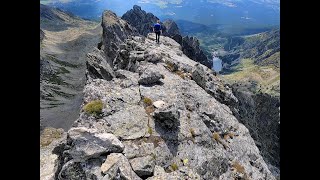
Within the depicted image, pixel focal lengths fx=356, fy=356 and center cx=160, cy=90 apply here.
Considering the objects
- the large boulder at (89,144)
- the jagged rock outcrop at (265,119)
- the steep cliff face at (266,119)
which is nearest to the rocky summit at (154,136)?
the large boulder at (89,144)

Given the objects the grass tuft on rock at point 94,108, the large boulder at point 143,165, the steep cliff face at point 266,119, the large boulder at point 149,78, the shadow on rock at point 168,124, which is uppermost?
the large boulder at point 149,78

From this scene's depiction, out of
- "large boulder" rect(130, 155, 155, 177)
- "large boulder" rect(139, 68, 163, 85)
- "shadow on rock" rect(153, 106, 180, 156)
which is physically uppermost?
"large boulder" rect(139, 68, 163, 85)

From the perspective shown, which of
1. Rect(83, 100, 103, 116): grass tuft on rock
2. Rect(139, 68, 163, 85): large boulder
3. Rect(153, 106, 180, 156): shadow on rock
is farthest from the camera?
Rect(139, 68, 163, 85): large boulder

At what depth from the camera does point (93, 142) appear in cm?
2422

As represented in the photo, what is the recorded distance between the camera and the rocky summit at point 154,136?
2391cm

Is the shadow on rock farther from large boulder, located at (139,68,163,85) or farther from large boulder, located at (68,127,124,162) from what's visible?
large boulder, located at (139,68,163,85)

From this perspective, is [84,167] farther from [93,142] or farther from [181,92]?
[181,92]

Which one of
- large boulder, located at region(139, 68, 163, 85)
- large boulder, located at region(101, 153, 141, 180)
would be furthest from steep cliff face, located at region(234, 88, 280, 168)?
large boulder, located at region(101, 153, 141, 180)

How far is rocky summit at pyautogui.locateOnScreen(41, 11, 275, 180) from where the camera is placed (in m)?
23.9

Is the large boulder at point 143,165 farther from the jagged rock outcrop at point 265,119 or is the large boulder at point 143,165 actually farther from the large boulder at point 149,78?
the jagged rock outcrop at point 265,119

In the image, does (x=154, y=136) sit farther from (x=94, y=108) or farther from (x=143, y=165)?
(x=94, y=108)
